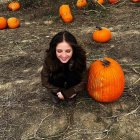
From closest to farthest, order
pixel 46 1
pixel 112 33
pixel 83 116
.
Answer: pixel 83 116
pixel 112 33
pixel 46 1

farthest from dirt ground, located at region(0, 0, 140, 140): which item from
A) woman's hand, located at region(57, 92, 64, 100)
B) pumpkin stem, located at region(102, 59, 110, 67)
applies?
pumpkin stem, located at region(102, 59, 110, 67)

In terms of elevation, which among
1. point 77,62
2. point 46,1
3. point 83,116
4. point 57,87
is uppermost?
point 77,62

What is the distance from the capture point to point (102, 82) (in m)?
4.35

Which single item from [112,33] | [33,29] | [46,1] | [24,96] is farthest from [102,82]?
[46,1]

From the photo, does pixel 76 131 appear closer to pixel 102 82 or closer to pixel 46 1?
A: pixel 102 82

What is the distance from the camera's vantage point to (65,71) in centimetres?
434

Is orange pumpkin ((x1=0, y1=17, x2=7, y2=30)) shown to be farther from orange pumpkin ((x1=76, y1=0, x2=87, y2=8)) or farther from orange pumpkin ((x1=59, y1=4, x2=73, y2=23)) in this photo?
orange pumpkin ((x1=76, y1=0, x2=87, y2=8))

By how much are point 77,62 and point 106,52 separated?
1.89 m

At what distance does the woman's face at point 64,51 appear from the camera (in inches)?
159

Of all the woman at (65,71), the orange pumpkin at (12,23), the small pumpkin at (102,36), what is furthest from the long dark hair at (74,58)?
the orange pumpkin at (12,23)

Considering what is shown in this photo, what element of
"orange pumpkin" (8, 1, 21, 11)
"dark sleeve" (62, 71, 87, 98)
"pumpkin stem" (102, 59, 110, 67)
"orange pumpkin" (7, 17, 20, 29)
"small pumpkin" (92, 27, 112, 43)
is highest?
"pumpkin stem" (102, 59, 110, 67)

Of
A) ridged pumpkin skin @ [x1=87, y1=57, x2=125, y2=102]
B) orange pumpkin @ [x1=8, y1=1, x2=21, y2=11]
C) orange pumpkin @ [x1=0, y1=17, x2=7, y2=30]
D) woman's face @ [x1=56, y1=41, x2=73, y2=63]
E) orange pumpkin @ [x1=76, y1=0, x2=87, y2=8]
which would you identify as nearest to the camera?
woman's face @ [x1=56, y1=41, x2=73, y2=63]

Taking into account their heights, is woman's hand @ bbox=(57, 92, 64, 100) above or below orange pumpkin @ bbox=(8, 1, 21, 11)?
above

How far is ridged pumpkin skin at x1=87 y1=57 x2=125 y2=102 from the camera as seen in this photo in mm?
4332
